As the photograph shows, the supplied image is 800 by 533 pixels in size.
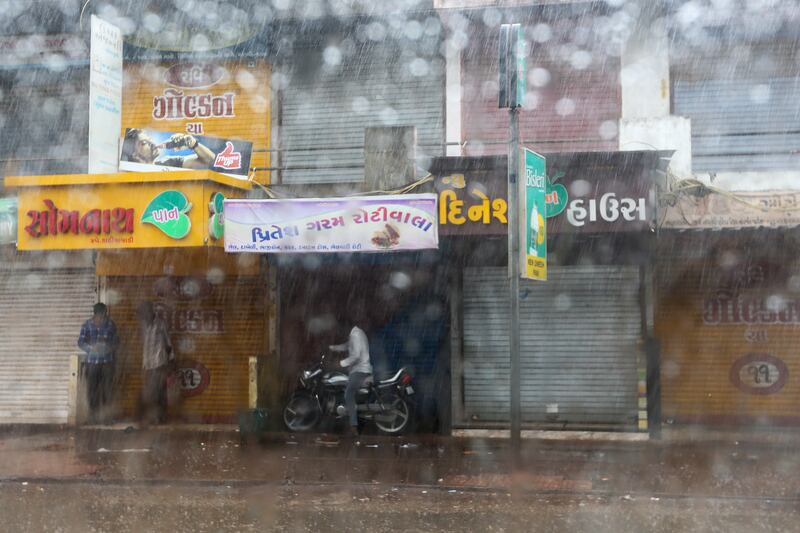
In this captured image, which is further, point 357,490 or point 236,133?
point 236,133

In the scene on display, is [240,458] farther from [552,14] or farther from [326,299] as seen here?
[552,14]

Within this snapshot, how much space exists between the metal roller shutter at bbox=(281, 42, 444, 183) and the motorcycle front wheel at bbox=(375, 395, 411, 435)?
3.57 m

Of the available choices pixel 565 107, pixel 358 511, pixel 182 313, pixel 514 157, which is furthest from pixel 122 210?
pixel 565 107

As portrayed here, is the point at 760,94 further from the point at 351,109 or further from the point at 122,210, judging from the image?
the point at 122,210

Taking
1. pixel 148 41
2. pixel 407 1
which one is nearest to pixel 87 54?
pixel 148 41

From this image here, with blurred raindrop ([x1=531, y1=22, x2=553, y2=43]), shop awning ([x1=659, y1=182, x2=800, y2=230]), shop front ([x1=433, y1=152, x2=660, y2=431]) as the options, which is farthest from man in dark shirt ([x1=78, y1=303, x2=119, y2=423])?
shop awning ([x1=659, y1=182, x2=800, y2=230])

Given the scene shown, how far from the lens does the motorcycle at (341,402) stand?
1341 cm

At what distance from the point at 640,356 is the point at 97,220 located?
25.4ft

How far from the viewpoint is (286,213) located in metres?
12.3

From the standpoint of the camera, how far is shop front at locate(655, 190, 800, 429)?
1373 centimetres

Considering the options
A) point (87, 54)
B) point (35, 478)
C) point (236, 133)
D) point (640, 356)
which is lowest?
point (35, 478)

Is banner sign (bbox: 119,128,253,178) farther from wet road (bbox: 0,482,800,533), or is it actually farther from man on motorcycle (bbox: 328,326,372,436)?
wet road (bbox: 0,482,800,533)

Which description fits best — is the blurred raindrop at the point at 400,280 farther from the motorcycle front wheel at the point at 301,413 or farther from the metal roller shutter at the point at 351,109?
the motorcycle front wheel at the point at 301,413

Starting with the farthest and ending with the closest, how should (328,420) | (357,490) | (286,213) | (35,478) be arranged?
(328,420) < (286,213) < (35,478) < (357,490)
